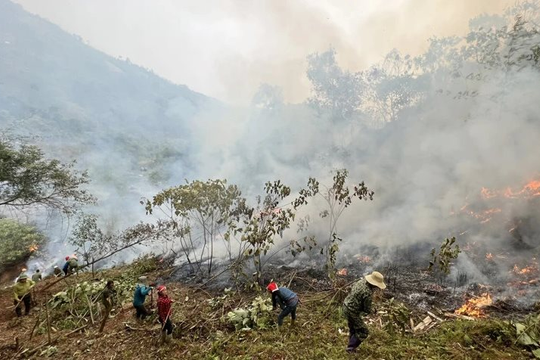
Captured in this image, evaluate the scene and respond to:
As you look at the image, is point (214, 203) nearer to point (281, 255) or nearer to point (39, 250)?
point (281, 255)

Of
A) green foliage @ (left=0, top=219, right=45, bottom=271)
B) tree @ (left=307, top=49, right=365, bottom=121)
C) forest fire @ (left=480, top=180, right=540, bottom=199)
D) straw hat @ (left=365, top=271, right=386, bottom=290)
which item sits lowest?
green foliage @ (left=0, top=219, right=45, bottom=271)

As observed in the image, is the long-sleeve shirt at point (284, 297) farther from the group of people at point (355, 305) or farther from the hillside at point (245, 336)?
the hillside at point (245, 336)

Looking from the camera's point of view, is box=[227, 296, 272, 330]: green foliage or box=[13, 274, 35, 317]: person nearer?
box=[227, 296, 272, 330]: green foliage

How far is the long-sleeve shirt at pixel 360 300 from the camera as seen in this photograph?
5.53 metres

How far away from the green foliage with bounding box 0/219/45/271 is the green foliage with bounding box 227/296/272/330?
701 inches

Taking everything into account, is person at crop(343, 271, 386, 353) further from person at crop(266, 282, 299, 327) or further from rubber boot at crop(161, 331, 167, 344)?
rubber boot at crop(161, 331, 167, 344)

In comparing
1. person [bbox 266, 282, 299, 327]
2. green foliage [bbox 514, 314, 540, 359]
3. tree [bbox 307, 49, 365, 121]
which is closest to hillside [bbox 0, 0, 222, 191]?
tree [bbox 307, 49, 365, 121]

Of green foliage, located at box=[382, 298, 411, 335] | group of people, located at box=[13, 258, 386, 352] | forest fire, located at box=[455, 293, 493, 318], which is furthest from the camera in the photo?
forest fire, located at box=[455, 293, 493, 318]

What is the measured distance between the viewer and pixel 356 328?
18.8ft

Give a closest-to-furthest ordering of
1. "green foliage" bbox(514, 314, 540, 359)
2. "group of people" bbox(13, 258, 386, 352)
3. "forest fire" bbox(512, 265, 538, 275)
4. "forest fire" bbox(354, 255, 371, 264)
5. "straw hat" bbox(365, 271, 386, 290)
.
→ 1. "straw hat" bbox(365, 271, 386, 290)
2. "group of people" bbox(13, 258, 386, 352)
3. "green foliage" bbox(514, 314, 540, 359)
4. "forest fire" bbox(512, 265, 538, 275)
5. "forest fire" bbox(354, 255, 371, 264)

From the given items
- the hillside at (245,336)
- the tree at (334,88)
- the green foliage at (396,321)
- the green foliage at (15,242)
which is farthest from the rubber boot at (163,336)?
the tree at (334,88)


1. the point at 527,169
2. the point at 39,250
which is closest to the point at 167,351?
the point at 39,250

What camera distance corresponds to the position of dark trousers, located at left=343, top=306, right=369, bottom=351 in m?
5.64

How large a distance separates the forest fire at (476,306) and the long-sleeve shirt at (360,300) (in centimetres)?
491
